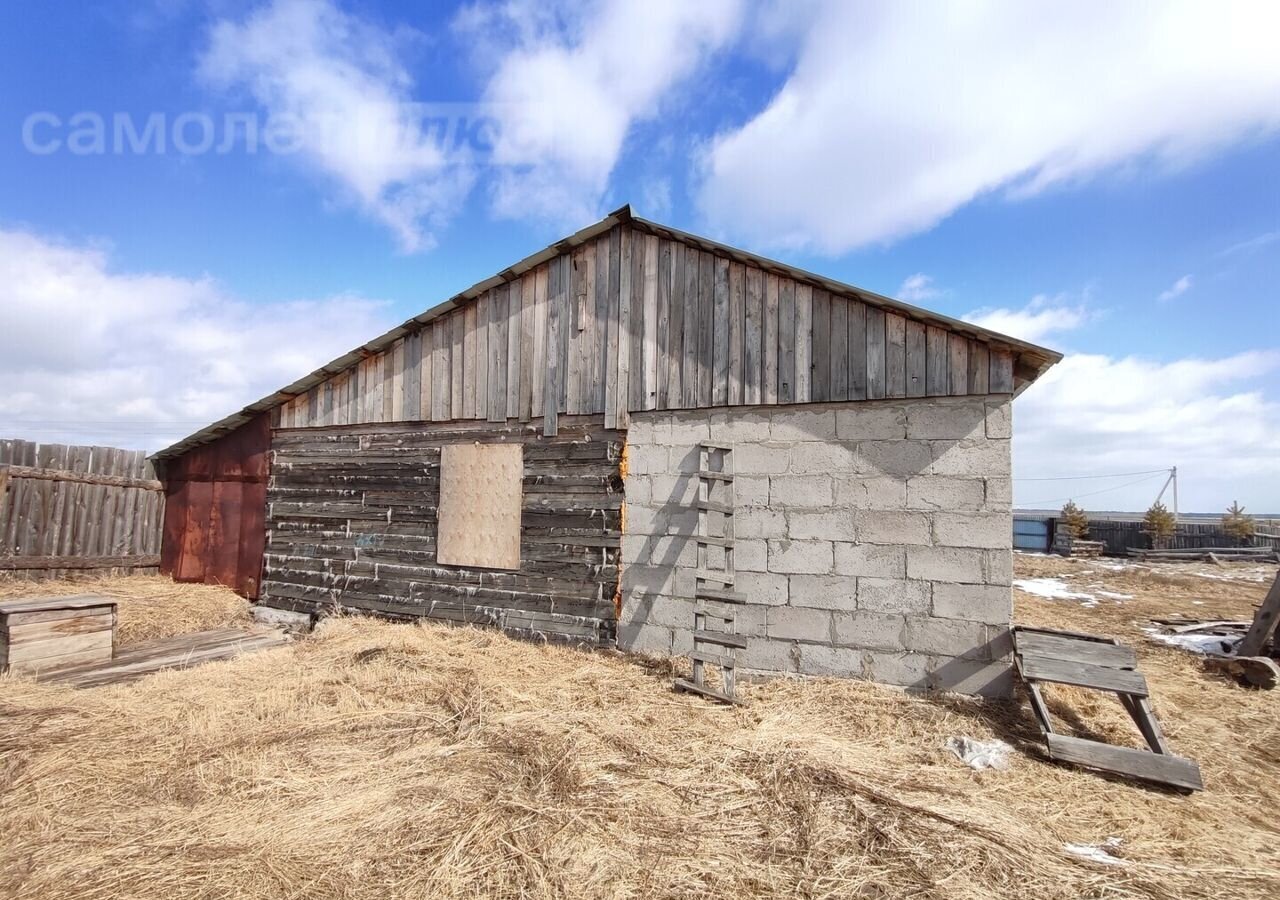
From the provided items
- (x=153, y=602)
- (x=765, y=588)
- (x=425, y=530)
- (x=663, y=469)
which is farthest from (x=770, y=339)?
(x=153, y=602)

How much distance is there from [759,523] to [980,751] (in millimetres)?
3147

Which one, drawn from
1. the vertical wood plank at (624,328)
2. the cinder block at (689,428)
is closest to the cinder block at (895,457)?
the cinder block at (689,428)

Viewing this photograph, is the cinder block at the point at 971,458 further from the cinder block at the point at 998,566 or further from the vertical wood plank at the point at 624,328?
the vertical wood plank at the point at 624,328

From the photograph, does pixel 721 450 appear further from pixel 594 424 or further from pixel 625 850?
pixel 625 850

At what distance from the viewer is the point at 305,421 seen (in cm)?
1051

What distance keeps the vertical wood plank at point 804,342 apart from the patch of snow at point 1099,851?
15.3ft

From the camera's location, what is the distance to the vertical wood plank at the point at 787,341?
745cm

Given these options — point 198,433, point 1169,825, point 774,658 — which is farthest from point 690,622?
point 198,433

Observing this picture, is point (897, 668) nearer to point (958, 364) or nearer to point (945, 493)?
point (945, 493)

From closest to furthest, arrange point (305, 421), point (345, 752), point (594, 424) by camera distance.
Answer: point (345, 752)
point (594, 424)
point (305, 421)

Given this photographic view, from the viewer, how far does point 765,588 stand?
7.40 m

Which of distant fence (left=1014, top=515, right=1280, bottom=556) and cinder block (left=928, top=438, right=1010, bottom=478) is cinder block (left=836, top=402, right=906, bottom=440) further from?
distant fence (left=1014, top=515, right=1280, bottom=556)

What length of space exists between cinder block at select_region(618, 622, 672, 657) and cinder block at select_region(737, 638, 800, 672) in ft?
3.13

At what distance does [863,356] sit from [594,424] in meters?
3.55
